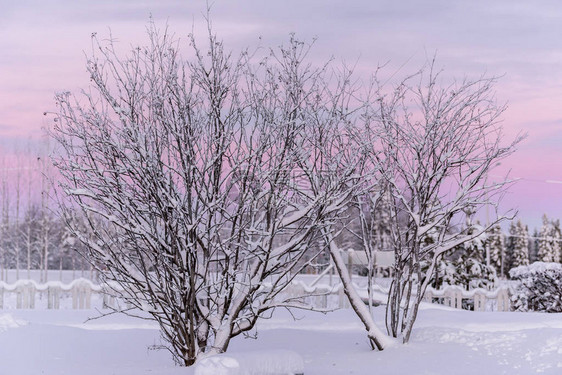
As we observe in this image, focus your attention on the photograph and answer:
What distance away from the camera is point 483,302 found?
17.5 m

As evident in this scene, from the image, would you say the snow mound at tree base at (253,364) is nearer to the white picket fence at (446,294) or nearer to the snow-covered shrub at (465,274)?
the white picket fence at (446,294)

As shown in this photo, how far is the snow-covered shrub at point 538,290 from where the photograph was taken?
56.2 feet

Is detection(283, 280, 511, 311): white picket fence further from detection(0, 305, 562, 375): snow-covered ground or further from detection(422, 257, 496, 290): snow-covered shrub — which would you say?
detection(422, 257, 496, 290): snow-covered shrub

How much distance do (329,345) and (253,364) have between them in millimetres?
4216


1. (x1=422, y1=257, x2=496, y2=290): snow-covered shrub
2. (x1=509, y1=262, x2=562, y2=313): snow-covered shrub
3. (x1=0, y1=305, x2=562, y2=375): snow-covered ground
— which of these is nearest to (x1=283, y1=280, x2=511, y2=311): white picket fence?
(x1=509, y1=262, x2=562, y2=313): snow-covered shrub

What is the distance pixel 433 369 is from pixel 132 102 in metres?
5.29

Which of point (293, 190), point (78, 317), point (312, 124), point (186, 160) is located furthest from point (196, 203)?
point (78, 317)

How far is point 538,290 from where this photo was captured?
1736 centimetres

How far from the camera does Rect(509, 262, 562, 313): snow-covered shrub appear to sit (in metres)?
17.1

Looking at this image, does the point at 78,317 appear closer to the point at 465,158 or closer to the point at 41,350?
the point at 41,350

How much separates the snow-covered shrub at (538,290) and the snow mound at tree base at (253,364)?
10.5 m

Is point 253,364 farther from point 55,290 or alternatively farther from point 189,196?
point 55,290

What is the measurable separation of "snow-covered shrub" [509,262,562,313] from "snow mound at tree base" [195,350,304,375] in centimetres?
1053

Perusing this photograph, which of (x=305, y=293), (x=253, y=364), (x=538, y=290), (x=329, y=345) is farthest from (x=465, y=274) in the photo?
(x=253, y=364)
